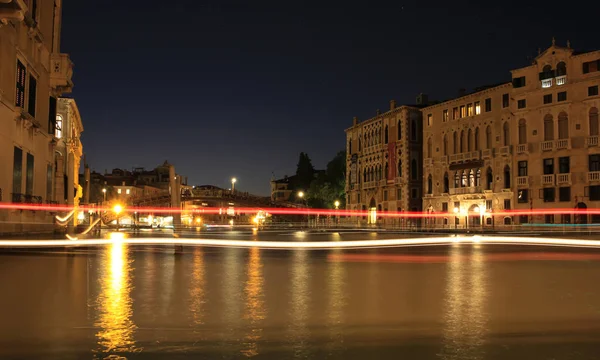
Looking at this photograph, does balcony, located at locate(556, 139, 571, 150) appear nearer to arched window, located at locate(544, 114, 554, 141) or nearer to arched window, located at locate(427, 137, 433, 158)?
arched window, located at locate(544, 114, 554, 141)

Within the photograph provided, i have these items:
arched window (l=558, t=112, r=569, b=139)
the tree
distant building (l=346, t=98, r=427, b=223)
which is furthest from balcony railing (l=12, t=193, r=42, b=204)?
the tree

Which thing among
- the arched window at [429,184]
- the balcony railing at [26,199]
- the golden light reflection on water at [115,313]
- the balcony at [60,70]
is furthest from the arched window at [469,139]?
the golden light reflection on water at [115,313]

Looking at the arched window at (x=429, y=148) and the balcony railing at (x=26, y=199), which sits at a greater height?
the arched window at (x=429, y=148)

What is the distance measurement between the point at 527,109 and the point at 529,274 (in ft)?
156

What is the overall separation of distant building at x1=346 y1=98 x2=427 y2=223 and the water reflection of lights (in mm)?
56891

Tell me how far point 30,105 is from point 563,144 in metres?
44.8

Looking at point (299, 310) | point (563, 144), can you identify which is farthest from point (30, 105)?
point (563, 144)

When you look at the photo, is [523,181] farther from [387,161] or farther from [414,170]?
[387,161]

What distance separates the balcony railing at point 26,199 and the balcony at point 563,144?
44.4 meters

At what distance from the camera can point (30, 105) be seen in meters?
30.8

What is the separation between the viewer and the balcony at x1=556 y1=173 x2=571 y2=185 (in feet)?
177

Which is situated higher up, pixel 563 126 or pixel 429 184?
pixel 563 126

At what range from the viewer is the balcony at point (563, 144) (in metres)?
54.3

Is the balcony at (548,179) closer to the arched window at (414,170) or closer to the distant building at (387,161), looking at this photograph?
the distant building at (387,161)
